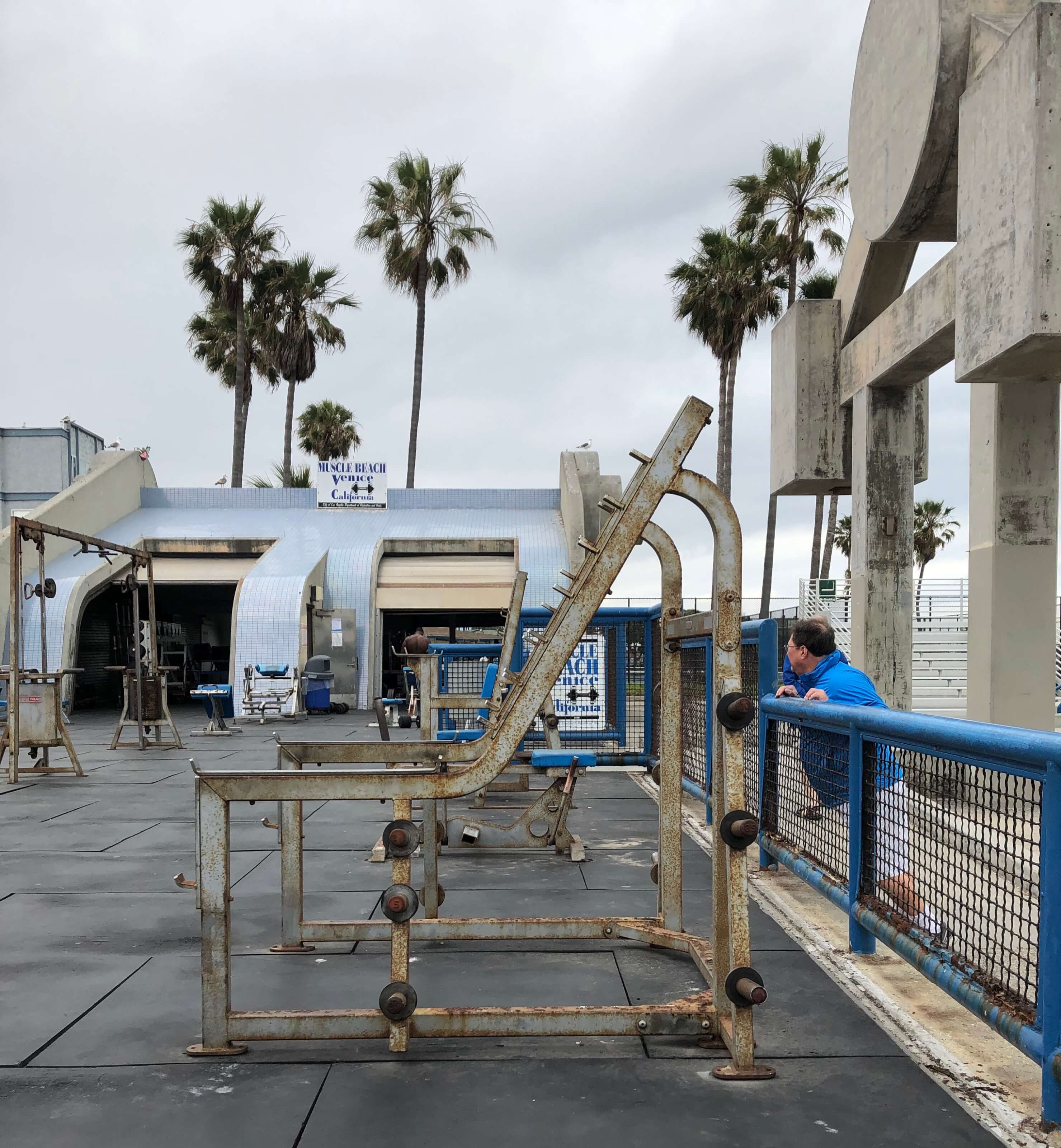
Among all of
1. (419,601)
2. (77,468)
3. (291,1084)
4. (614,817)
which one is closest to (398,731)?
(419,601)

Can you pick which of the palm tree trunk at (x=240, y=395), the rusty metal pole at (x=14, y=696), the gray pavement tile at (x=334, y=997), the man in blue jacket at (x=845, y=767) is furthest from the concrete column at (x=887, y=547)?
the palm tree trunk at (x=240, y=395)

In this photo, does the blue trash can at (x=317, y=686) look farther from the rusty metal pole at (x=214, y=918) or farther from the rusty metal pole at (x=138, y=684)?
the rusty metal pole at (x=214, y=918)

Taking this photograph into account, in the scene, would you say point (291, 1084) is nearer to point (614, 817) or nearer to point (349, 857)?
point (349, 857)

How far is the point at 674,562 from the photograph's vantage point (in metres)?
4.84

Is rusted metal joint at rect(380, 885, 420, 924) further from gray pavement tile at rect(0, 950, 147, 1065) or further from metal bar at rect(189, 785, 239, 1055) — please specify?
gray pavement tile at rect(0, 950, 147, 1065)

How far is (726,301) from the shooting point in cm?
3331

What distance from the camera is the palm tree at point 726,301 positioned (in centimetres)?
Answer: 3316

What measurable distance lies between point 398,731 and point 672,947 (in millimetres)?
13015

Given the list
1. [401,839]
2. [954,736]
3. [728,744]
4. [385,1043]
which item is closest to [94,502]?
[385,1043]

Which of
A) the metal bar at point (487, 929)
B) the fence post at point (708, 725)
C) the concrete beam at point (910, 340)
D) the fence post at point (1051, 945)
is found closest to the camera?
the fence post at point (1051, 945)

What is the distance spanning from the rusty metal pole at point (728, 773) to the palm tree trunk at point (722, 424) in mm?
29318

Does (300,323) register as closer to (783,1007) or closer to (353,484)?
(353,484)

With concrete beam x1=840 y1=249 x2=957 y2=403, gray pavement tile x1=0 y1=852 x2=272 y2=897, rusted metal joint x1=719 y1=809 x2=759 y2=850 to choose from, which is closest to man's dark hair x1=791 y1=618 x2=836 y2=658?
rusted metal joint x1=719 y1=809 x2=759 y2=850

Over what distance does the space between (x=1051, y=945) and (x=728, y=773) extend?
1.08 metres
